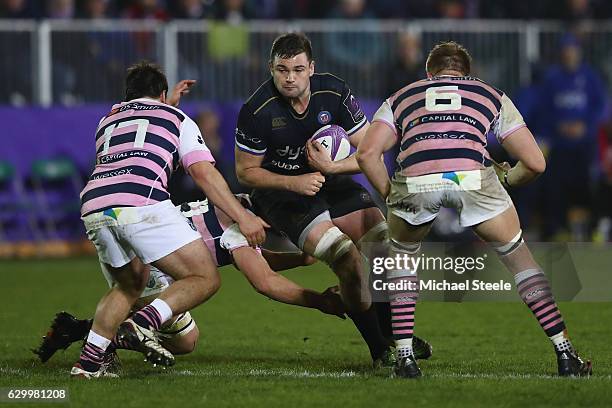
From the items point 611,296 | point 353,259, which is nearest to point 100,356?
point 353,259

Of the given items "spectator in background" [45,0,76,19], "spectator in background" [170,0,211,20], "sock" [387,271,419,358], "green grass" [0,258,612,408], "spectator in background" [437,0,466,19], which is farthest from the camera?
"spectator in background" [437,0,466,19]

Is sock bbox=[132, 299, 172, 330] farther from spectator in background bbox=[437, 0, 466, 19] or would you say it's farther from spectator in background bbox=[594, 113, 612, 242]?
spectator in background bbox=[437, 0, 466, 19]

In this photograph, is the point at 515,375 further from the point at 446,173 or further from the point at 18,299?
the point at 18,299

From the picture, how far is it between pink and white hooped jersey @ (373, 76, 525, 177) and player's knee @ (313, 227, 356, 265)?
989 millimetres

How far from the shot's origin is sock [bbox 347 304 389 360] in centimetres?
854

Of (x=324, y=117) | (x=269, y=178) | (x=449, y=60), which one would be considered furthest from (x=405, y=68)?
(x=449, y=60)

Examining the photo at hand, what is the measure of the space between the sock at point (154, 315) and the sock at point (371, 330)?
56.3 inches

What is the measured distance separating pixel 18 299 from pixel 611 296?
19.8 ft

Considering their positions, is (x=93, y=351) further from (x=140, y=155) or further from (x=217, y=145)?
(x=217, y=145)

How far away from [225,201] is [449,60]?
1.60m

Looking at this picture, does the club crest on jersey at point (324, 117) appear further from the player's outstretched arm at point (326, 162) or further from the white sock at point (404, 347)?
the white sock at point (404, 347)

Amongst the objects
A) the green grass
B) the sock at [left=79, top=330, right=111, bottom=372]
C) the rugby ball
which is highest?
the rugby ball

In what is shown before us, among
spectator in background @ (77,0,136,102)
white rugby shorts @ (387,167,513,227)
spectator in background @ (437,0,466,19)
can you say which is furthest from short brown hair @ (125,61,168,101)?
spectator in background @ (437,0,466,19)

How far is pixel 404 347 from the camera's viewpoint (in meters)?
7.67
